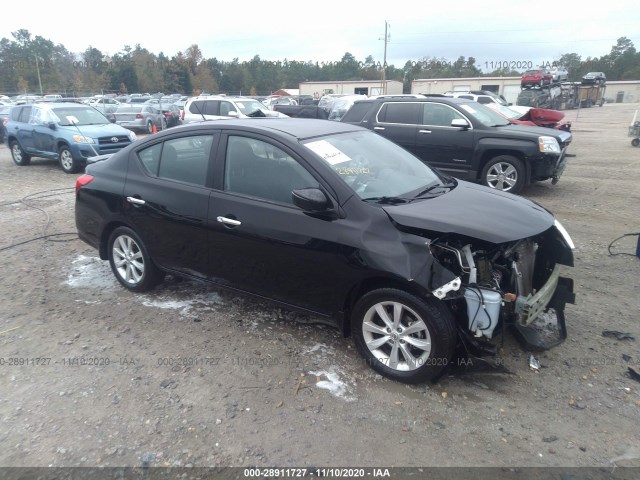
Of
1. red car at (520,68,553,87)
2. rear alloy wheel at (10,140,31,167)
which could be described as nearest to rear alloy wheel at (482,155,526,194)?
rear alloy wheel at (10,140,31,167)

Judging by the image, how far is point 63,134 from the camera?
12.0 m

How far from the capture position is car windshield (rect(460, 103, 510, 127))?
9016mm

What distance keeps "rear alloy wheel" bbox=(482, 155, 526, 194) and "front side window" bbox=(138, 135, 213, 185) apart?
609 centimetres

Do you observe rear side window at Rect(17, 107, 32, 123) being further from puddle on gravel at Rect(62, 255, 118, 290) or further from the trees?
the trees

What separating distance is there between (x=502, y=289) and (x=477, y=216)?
1.89ft

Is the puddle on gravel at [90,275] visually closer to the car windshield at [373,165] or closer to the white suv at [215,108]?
the car windshield at [373,165]

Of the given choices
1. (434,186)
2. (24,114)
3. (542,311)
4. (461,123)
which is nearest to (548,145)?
(461,123)

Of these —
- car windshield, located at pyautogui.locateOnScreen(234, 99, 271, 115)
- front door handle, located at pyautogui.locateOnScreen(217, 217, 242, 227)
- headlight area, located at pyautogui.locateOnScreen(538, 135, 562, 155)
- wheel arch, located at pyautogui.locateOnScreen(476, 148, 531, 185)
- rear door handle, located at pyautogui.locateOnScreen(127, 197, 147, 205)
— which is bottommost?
wheel arch, located at pyautogui.locateOnScreen(476, 148, 531, 185)

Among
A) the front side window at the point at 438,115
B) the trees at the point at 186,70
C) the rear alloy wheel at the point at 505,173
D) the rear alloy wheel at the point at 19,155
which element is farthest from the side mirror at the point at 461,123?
the trees at the point at 186,70

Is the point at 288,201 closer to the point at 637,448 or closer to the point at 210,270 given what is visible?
the point at 210,270

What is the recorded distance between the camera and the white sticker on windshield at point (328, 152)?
3.63 metres

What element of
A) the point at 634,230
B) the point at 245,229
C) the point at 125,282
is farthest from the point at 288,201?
the point at 634,230

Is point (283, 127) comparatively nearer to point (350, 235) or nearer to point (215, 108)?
point (350, 235)

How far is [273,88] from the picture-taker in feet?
274
